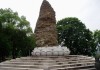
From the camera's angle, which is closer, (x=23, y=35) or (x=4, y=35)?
(x=4, y=35)

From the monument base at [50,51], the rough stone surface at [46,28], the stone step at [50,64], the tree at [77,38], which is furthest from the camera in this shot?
the tree at [77,38]

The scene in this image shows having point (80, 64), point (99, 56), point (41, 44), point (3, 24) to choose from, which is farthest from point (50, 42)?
point (3, 24)

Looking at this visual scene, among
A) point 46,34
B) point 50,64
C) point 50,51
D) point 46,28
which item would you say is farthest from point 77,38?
point 50,64

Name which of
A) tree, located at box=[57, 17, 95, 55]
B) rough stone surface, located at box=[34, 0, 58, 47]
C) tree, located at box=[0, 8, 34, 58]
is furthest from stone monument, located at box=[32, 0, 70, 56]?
tree, located at box=[57, 17, 95, 55]

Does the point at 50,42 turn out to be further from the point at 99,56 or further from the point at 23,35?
the point at 23,35

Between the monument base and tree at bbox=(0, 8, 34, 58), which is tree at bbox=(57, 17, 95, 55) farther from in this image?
the monument base

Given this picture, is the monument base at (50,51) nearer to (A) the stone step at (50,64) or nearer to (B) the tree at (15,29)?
(A) the stone step at (50,64)

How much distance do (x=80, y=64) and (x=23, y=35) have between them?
22149 millimetres

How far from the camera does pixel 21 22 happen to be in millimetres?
38875

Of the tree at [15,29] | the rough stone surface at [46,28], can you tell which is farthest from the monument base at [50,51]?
the tree at [15,29]

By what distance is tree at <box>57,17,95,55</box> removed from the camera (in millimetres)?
39531

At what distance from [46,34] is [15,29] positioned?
1816 cm

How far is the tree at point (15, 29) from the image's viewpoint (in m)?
35.6

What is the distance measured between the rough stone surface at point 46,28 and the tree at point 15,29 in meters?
14.8
